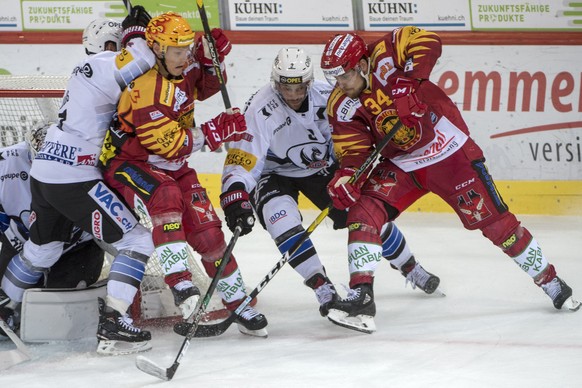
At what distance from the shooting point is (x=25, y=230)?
4434mm

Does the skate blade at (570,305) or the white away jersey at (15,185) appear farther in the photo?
the white away jersey at (15,185)

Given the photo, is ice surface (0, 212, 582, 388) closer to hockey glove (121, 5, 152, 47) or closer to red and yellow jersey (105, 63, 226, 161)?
red and yellow jersey (105, 63, 226, 161)

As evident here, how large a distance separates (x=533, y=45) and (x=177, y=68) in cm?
281

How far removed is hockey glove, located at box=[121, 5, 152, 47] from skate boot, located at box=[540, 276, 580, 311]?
1.88 meters

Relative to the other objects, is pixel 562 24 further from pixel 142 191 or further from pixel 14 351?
pixel 14 351

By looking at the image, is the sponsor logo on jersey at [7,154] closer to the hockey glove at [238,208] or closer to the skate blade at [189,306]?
the hockey glove at [238,208]

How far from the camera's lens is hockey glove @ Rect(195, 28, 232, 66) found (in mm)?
Result: 4395

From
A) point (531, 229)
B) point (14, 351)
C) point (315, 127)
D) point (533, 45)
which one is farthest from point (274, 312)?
point (533, 45)

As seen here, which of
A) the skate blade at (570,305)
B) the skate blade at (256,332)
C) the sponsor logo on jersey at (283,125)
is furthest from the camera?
the sponsor logo on jersey at (283,125)

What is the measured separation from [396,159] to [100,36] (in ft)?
4.36

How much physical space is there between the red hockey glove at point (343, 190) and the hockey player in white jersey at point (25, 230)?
105cm

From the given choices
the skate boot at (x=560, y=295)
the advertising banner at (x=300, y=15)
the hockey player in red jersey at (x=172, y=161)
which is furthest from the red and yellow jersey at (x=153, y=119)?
the advertising banner at (x=300, y=15)

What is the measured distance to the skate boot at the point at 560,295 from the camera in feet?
14.0

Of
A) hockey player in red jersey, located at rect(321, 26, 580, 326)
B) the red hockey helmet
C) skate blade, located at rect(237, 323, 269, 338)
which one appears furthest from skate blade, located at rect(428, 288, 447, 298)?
the red hockey helmet
